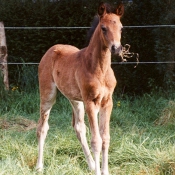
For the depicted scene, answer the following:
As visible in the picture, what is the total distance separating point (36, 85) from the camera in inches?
348

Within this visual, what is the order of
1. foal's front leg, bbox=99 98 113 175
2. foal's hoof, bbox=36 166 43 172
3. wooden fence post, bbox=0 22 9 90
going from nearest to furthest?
foal's front leg, bbox=99 98 113 175
foal's hoof, bbox=36 166 43 172
wooden fence post, bbox=0 22 9 90

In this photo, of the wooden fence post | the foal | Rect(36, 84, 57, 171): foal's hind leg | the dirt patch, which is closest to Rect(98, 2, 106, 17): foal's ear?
the foal

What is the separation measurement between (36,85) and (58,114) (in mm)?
1187

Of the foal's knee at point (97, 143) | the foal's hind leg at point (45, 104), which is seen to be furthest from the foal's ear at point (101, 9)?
the foal's hind leg at point (45, 104)

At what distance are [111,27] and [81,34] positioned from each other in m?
4.58

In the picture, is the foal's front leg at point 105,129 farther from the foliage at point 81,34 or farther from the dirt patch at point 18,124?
the foliage at point 81,34

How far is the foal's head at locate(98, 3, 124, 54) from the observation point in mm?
4621

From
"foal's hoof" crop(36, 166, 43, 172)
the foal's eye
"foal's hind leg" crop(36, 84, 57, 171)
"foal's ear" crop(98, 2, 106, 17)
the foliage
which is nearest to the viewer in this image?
the foal's eye

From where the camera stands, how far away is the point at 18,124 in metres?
7.39

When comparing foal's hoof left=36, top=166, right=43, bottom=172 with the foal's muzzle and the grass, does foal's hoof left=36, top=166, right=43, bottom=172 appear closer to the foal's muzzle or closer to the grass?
the grass

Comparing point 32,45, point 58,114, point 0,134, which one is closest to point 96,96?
point 0,134

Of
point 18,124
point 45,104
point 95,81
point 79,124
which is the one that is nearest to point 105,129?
point 95,81

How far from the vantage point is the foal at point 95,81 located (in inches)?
192

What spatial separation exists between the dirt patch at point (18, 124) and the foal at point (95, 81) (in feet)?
4.57
